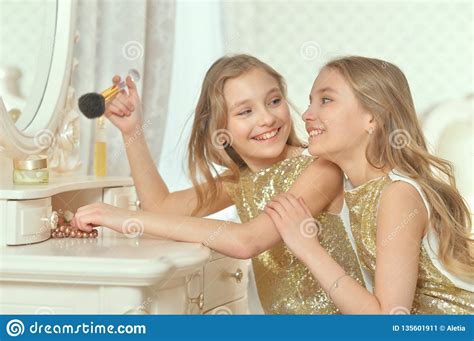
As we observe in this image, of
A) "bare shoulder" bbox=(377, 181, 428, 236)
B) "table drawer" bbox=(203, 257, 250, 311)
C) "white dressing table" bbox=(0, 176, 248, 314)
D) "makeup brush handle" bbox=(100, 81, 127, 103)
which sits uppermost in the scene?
"makeup brush handle" bbox=(100, 81, 127, 103)

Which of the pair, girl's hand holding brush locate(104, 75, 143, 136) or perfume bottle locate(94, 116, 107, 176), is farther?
perfume bottle locate(94, 116, 107, 176)

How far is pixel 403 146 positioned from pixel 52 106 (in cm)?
76

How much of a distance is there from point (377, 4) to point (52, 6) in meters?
1.20

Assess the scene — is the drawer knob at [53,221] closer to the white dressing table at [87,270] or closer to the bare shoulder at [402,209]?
the white dressing table at [87,270]

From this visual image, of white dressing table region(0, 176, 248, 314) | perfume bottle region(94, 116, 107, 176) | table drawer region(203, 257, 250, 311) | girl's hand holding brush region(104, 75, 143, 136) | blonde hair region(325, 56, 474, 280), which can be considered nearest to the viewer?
white dressing table region(0, 176, 248, 314)

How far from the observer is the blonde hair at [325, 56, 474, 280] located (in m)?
1.28

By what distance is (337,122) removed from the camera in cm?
135

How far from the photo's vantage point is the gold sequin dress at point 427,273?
1.28 metres

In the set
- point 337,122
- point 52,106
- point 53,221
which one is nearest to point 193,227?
point 53,221

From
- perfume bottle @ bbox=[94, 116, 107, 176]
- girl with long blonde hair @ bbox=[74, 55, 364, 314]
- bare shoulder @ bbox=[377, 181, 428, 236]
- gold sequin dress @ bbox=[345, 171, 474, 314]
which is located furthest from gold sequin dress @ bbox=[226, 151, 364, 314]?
perfume bottle @ bbox=[94, 116, 107, 176]

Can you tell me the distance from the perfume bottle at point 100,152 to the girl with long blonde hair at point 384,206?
61 centimetres

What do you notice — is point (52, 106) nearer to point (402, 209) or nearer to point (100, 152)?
point (100, 152)

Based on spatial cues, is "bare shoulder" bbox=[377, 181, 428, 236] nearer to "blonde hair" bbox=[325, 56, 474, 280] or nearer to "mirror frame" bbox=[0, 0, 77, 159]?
"blonde hair" bbox=[325, 56, 474, 280]

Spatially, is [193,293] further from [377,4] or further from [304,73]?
[377,4]
